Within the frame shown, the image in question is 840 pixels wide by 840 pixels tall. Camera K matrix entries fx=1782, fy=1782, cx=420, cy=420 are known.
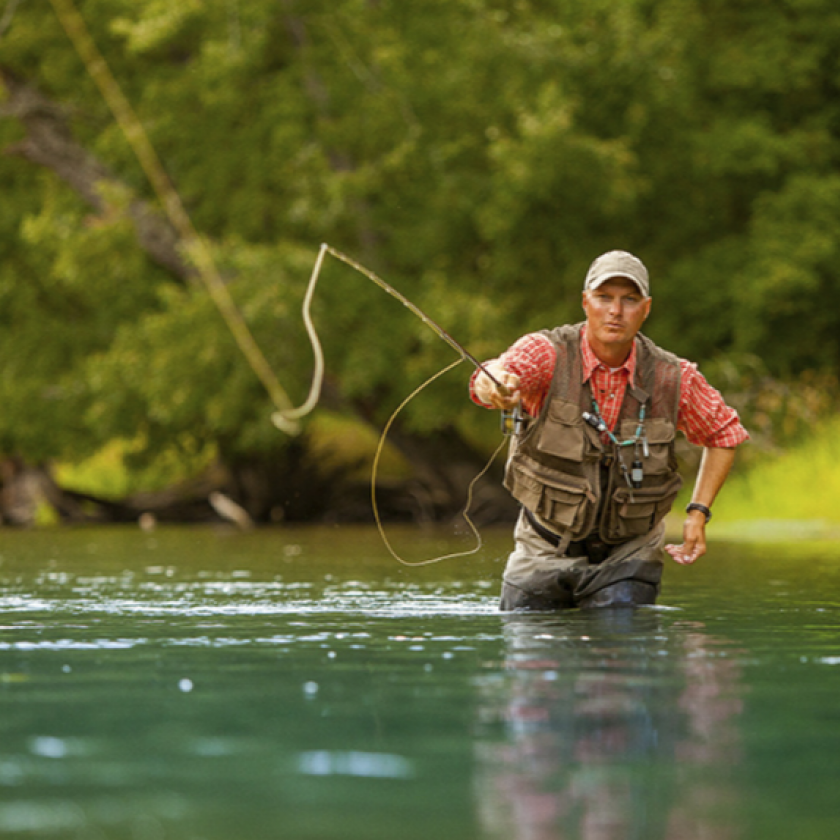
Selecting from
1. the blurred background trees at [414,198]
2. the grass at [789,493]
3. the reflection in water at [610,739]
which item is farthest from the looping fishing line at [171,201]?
the reflection in water at [610,739]

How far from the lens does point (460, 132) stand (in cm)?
1792

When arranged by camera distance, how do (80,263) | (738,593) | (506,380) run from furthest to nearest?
1. (80,263)
2. (738,593)
3. (506,380)

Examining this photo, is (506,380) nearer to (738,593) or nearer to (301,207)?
(738,593)

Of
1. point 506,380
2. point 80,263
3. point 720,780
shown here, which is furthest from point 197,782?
point 80,263

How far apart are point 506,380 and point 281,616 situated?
154 cm

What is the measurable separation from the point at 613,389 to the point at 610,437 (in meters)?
0.18

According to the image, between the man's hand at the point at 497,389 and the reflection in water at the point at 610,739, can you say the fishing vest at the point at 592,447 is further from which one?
the reflection in water at the point at 610,739

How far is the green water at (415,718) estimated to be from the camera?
3.13m

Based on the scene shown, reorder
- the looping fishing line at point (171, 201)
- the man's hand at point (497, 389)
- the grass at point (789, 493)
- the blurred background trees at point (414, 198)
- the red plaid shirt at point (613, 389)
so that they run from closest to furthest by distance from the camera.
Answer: the man's hand at point (497, 389) → the red plaid shirt at point (613, 389) → the grass at point (789, 493) → the looping fishing line at point (171, 201) → the blurred background trees at point (414, 198)

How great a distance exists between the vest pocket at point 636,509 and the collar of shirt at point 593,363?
42 cm

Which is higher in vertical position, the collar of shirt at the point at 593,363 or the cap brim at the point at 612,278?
the cap brim at the point at 612,278

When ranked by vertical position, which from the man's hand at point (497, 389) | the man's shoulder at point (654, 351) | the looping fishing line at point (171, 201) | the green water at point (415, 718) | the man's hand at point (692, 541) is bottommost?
the green water at point (415, 718)

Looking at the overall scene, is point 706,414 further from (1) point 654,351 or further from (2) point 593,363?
(2) point 593,363

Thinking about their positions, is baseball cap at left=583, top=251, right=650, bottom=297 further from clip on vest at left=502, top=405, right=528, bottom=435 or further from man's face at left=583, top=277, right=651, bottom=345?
clip on vest at left=502, top=405, right=528, bottom=435
